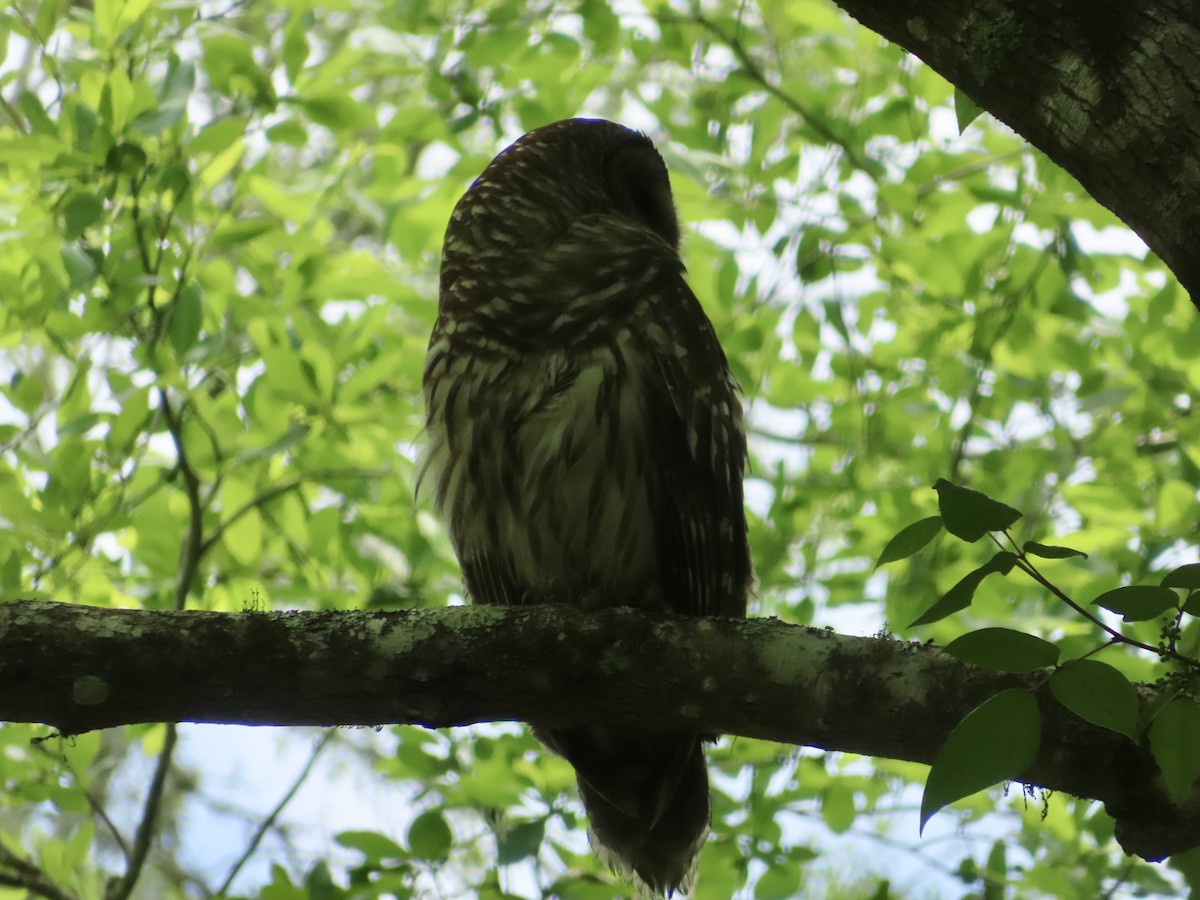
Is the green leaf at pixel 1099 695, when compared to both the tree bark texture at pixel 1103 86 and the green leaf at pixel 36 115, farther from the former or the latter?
the green leaf at pixel 36 115

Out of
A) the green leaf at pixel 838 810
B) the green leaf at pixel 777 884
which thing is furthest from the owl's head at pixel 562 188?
the green leaf at pixel 777 884

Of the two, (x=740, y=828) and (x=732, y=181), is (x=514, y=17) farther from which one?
(x=740, y=828)

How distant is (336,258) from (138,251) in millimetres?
846

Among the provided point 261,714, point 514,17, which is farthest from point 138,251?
point 261,714

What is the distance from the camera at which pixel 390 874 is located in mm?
3674

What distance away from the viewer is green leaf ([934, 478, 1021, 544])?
1427 mm

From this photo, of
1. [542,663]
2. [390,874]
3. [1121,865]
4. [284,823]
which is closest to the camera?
[542,663]

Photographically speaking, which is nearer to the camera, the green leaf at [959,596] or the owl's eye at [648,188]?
the green leaf at [959,596]

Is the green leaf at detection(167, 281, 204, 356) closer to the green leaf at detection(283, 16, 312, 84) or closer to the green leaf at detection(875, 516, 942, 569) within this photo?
the green leaf at detection(283, 16, 312, 84)

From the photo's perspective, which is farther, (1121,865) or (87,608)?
(1121,865)

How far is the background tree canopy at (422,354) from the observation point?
3.88 meters

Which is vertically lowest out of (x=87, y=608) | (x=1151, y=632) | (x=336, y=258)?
(x=87, y=608)

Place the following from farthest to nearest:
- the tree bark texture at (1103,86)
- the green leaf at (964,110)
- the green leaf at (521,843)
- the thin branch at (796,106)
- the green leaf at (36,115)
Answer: the thin branch at (796,106) < the green leaf at (36,115) < the green leaf at (521,843) < the green leaf at (964,110) < the tree bark texture at (1103,86)

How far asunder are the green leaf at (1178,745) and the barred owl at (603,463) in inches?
68.1
